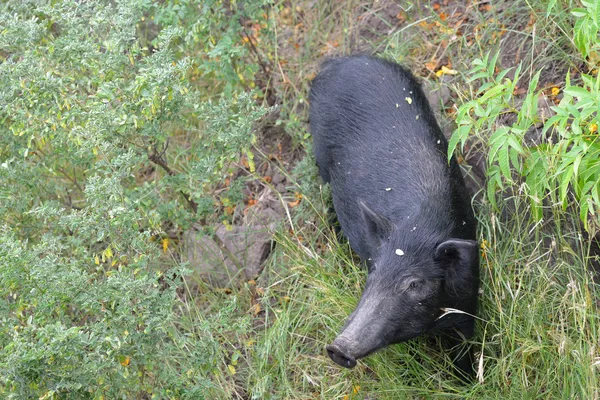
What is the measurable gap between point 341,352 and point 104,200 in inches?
54.2

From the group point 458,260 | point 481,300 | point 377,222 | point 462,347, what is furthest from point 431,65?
point 462,347

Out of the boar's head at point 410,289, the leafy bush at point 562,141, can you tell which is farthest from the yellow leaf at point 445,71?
the boar's head at point 410,289

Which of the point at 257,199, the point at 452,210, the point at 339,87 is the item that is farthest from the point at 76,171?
the point at 452,210

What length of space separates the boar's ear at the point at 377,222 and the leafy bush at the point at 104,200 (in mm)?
832

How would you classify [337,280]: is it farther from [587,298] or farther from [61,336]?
[61,336]

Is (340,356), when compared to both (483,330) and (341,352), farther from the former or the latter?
(483,330)

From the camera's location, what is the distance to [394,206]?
4387mm

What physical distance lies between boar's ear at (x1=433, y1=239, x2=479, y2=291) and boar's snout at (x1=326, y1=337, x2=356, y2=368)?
0.65m

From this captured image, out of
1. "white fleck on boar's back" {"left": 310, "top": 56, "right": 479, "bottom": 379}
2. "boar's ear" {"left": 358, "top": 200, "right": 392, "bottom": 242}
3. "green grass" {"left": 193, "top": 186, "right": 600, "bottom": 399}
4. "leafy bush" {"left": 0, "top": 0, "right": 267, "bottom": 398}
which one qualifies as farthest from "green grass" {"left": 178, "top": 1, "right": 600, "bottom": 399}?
"boar's ear" {"left": 358, "top": 200, "right": 392, "bottom": 242}

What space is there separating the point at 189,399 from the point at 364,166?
65.1 inches

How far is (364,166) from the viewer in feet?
15.2

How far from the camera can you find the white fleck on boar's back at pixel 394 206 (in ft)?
12.9

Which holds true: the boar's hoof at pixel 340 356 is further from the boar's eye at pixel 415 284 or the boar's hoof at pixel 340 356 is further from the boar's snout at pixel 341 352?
the boar's eye at pixel 415 284

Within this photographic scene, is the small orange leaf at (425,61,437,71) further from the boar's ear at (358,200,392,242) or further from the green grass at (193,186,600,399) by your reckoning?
the boar's ear at (358,200,392,242)
